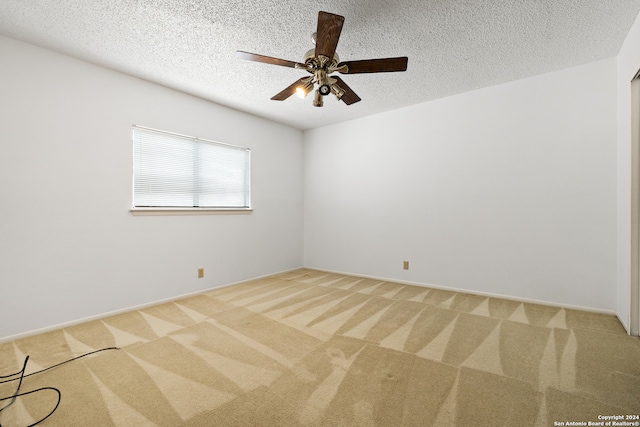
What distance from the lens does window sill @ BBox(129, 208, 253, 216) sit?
3.12m

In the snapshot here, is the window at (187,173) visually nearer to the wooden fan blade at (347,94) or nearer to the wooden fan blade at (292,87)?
the wooden fan blade at (292,87)

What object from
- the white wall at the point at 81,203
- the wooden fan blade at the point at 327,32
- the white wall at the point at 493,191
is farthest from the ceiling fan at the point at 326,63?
the white wall at the point at 493,191

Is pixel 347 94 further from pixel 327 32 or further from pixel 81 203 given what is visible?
pixel 81 203

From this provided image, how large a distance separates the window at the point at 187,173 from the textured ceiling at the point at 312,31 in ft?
2.41

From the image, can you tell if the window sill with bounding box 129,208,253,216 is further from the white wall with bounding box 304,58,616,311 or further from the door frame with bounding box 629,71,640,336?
the door frame with bounding box 629,71,640,336

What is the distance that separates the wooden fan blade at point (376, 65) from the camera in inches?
79.0

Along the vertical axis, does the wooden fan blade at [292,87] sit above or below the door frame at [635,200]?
above

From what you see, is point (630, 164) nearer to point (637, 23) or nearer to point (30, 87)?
point (637, 23)

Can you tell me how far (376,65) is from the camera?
2.08 meters

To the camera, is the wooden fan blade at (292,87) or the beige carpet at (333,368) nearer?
the beige carpet at (333,368)

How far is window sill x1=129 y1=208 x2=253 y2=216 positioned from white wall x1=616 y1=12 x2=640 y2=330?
4.23 meters

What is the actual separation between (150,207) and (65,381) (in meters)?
1.85

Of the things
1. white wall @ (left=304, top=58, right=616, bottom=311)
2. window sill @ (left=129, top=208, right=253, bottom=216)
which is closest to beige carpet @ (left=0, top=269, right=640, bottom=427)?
white wall @ (left=304, top=58, right=616, bottom=311)

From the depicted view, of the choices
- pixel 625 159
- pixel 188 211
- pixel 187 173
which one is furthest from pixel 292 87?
pixel 625 159
